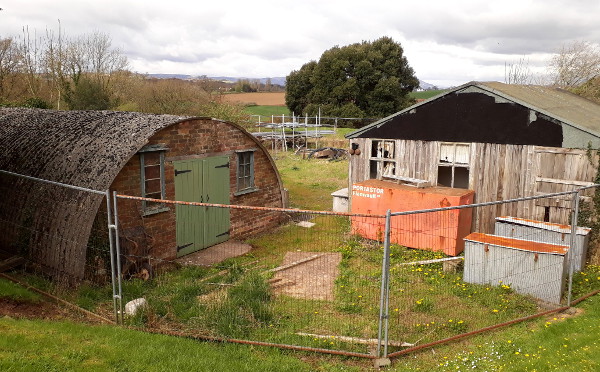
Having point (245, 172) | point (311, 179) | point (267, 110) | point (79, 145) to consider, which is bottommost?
point (311, 179)

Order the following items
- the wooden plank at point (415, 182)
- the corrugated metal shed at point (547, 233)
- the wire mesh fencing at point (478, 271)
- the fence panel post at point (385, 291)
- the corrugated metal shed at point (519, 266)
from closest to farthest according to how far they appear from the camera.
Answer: the fence panel post at point (385, 291), the wire mesh fencing at point (478, 271), the corrugated metal shed at point (519, 266), the corrugated metal shed at point (547, 233), the wooden plank at point (415, 182)

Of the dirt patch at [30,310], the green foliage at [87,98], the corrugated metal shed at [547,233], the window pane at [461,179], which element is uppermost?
the green foliage at [87,98]

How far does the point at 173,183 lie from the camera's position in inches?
460

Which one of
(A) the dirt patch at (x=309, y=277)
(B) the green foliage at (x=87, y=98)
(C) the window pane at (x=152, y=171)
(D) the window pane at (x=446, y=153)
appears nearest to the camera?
(A) the dirt patch at (x=309, y=277)

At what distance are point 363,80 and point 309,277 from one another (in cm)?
4079

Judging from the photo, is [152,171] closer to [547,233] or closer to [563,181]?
[547,233]

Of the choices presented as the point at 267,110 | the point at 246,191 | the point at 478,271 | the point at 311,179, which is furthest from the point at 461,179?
the point at 267,110

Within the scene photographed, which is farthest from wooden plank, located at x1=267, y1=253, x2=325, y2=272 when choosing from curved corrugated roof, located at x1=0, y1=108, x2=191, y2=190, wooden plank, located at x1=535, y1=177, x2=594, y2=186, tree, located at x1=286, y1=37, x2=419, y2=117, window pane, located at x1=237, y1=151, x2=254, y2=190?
tree, located at x1=286, y1=37, x2=419, y2=117

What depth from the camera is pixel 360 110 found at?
47.6 meters

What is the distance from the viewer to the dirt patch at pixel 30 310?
24.9 feet

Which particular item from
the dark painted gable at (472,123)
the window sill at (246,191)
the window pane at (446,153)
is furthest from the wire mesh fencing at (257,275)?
the dark painted gable at (472,123)

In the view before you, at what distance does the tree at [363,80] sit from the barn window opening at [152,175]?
→ 37.3m

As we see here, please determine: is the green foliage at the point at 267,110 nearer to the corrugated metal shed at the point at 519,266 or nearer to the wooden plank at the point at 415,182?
→ the wooden plank at the point at 415,182

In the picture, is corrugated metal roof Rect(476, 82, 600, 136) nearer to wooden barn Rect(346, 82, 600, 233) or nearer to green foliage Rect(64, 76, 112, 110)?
wooden barn Rect(346, 82, 600, 233)
